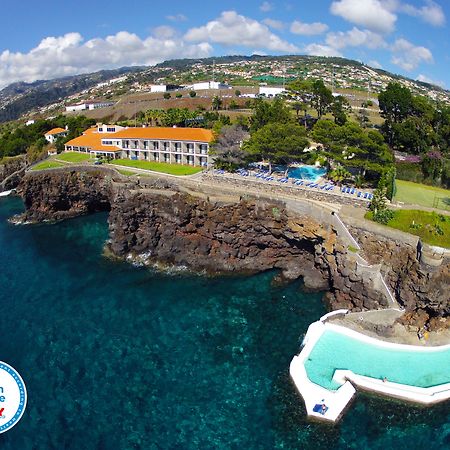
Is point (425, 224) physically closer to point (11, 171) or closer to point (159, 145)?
point (159, 145)

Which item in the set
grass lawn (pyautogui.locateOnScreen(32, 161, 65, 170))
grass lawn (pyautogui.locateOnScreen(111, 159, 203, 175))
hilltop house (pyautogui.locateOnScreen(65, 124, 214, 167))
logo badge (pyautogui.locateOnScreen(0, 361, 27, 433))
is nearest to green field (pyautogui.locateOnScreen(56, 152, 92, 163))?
hilltop house (pyautogui.locateOnScreen(65, 124, 214, 167))

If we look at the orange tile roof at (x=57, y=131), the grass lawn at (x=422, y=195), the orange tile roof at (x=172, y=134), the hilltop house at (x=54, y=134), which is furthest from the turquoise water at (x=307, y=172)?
the orange tile roof at (x=57, y=131)

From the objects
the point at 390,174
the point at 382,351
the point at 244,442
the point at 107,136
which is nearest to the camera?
the point at 244,442

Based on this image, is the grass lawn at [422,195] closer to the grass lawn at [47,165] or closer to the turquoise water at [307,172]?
the turquoise water at [307,172]

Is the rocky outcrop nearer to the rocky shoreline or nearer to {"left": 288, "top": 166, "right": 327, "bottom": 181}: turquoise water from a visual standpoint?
the rocky shoreline

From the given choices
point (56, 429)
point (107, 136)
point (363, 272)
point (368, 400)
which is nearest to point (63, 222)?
point (107, 136)

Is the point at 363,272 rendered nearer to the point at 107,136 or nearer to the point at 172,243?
A: the point at 172,243
